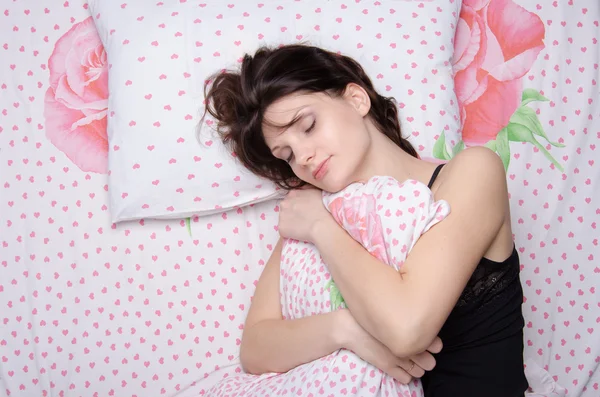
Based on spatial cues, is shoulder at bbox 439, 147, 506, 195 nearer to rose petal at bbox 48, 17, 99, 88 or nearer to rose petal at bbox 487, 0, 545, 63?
rose petal at bbox 487, 0, 545, 63

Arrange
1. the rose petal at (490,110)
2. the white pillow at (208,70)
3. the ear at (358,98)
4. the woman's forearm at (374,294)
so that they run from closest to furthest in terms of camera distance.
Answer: the woman's forearm at (374,294), the ear at (358,98), the white pillow at (208,70), the rose petal at (490,110)

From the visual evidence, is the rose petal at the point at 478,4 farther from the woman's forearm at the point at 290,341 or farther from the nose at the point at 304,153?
the woman's forearm at the point at 290,341

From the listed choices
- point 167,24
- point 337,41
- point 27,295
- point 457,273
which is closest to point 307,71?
point 337,41

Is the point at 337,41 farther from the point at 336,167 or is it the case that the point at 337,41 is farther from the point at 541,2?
the point at 541,2

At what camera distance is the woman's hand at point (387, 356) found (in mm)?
1169

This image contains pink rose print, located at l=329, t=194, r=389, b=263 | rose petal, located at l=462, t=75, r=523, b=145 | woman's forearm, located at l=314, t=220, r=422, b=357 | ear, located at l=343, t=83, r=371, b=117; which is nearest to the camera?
woman's forearm, located at l=314, t=220, r=422, b=357

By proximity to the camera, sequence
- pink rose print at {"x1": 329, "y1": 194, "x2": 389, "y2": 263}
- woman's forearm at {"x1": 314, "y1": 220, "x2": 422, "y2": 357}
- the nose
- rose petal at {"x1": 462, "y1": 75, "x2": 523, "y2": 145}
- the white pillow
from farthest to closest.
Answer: rose petal at {"x1": 462, "y1": 75, "x2": 523, "y2": 145} → the white pillow → the nose → pink rose print at {"x1": 329, "y1": 194, "x2": 389, "y2": 263} → woman's forearm at {"x1": 314, "y1": 220, "x2": 422, "y2": 357}

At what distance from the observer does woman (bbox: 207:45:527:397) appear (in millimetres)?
1112

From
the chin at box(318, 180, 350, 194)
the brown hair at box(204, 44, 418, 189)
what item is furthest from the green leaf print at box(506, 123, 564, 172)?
the chin at box(318, 180, 350, 194)

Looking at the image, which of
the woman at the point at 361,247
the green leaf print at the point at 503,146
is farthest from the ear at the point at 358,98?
the green leaf print at the point at 503,146

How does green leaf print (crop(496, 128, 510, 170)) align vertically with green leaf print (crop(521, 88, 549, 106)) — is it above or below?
below

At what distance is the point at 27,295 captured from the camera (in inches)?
60.9

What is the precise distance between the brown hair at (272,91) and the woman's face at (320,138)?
0.09 ft

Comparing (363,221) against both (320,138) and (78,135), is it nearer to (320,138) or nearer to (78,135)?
(320,138)
